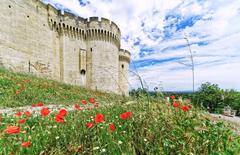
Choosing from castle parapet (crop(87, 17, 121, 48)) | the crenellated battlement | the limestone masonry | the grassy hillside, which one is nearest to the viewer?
the grassy hillside

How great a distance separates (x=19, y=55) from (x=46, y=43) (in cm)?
422

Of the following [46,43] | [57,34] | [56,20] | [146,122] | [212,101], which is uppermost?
[56,20]

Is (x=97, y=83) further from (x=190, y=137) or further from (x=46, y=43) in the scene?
(x=190, y=137)

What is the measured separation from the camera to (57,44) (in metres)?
24.0

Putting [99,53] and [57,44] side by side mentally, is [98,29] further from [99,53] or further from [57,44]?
[57,44]

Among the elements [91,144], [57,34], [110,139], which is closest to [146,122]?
[110,139]

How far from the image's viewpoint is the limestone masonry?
1748 cm

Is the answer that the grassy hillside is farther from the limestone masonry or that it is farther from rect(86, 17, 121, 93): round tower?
rect(86, 17, 121, 93): round tower

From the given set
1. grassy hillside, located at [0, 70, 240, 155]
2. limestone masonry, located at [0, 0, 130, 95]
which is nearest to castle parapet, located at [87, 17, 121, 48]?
limestone masonry, located at [0, 0, 130, 95]

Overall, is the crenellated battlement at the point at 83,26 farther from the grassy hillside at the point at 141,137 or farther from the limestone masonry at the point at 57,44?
the grassy hillside at the point at 141,137

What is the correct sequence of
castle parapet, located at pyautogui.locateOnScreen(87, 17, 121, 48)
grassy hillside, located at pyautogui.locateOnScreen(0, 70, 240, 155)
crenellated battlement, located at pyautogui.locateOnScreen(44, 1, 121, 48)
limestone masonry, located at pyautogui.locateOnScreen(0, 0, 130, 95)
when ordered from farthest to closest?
castle parapet, located at pyautogui.locateOnScreen(87, 17, 121, 48) → crenellated battlement, located at pyautogui.locateOnScreen(44, 1, 121, 48) → limestone masonry, located at pyautogui.locateOnScreen(0, 0, 130, 95) → grassy hillside, located at pyautogui.locateOnScreen(0, 70, 240, 155)

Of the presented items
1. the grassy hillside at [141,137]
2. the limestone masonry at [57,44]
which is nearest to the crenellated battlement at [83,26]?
the limestone masonry at [57,44]

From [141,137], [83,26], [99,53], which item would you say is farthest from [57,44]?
[141,137]

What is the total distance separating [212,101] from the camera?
21.8m
